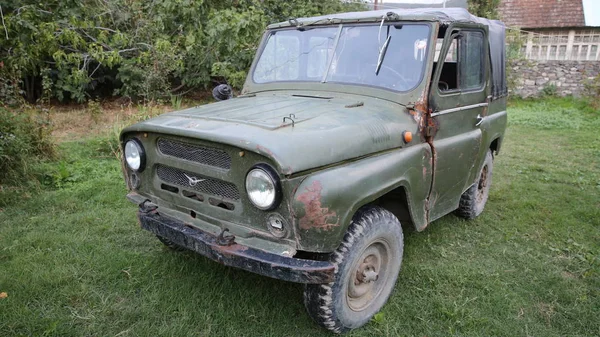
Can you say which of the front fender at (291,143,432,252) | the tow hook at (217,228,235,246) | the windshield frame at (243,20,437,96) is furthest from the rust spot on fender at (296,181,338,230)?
the windshield frame at (243,20,437,96)

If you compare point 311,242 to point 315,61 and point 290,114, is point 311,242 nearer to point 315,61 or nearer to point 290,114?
point 290,114

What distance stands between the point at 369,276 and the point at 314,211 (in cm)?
82

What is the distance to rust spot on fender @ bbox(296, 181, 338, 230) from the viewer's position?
7.42ft

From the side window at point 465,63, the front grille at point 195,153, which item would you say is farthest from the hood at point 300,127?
the side window at point 465,63

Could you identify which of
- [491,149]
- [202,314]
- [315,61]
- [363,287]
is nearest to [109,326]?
[202,314]

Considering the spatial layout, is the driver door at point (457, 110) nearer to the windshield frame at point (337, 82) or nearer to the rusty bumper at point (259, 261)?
the windshield frame at point (337, 82)

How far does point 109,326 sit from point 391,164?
81.3 inches

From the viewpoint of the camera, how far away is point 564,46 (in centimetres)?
1434

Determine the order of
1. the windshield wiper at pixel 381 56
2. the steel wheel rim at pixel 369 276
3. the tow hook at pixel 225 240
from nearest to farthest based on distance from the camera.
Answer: the tow hook at pixel 225 240
the steel wheel rim at pixel 369 276
the windshield wiper at pixel 381 56

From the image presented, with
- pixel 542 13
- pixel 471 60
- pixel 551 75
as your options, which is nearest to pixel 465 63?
pixel 471 60

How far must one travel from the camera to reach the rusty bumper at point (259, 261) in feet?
7.52

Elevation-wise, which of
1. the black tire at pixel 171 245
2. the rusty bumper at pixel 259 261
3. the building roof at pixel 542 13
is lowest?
the black tire at pixel 171 245

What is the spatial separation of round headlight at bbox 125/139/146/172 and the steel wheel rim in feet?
5.22

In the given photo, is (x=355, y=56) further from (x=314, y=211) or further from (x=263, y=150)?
(x=314, y=211)
